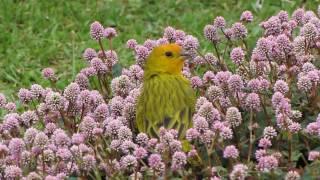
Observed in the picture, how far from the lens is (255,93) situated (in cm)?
468

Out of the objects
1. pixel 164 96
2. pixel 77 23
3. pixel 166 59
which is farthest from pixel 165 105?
pixel 77 23

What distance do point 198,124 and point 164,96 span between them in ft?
2.51

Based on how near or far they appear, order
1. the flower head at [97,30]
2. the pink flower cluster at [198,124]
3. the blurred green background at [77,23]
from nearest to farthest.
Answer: the pink flower cluster at [198,124]
the flower head at [97,30]
the blurred green background at [77,23]

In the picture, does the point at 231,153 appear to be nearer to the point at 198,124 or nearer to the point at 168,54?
the point at 198,124

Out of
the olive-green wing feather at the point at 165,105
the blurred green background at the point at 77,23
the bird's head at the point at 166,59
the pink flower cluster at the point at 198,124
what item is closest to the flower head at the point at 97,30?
the pink flower cluster at the point at 198,124

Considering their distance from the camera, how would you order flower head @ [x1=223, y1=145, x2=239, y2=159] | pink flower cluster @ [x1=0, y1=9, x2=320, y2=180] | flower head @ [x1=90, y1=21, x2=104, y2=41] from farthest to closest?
flower head @ [x1=90, y1=21, x2=104, y2=41] < pink flower cluster @ [x1=0, y1=9, x2=320, y2=180] < flower head @ [x1=223, y1=145, x2=239, y2=159]

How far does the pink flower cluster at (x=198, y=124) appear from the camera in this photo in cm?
420

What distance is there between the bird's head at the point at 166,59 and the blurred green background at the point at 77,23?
2.08 meters

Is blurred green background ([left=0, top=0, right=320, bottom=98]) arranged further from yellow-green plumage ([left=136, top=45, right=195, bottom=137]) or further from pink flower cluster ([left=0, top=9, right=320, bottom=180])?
pink flower cluster ([left=0, top=9, right=320, bottom=180])

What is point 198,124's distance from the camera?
14.1ft

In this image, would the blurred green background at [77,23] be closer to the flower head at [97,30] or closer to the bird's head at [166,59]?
the flower head at [97,30]

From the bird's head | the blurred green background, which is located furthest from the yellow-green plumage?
the blurred green background

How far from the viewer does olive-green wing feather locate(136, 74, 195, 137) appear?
4766 mm

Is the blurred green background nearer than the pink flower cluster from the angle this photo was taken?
No
